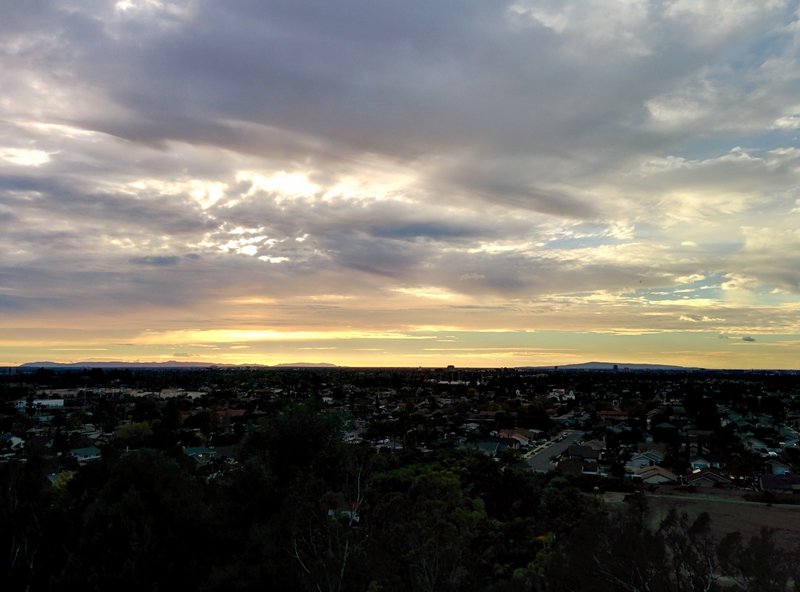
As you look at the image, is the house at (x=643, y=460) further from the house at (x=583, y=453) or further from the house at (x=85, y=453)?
the house at (x=85, y=453)

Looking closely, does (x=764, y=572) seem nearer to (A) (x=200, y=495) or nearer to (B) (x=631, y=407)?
(A) (x=200, y=495)

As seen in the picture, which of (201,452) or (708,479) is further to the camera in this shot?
(201,452)

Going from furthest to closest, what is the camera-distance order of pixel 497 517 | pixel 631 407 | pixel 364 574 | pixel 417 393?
1. pixel 417 393
2. pixel 631 407
3. pixel 497 517
4. pixel 364 574

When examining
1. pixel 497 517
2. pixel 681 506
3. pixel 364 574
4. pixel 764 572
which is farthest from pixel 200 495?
pixel 681 506

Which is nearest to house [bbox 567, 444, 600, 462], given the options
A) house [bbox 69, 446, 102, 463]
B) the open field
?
the open field

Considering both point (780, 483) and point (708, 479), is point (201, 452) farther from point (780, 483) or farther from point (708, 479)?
point (780, 483)

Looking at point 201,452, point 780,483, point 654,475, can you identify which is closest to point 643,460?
point 654,475

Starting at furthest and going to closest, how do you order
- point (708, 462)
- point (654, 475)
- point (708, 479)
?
point (708, 462) < point (654, 475) < point (708, 479)

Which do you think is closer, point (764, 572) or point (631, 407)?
point (764, 572)

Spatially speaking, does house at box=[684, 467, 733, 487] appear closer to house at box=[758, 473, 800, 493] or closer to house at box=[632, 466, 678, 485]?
house at box=[632, 466, 678, 485]
